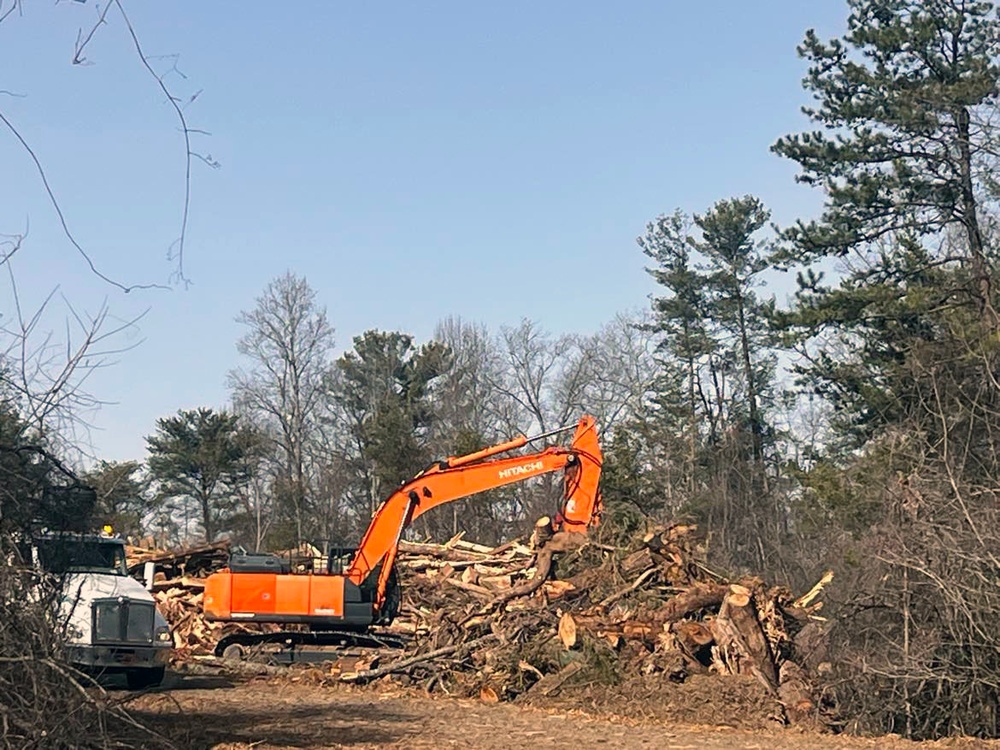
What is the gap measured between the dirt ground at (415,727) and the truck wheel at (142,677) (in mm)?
426

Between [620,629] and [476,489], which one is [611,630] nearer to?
[620,629]

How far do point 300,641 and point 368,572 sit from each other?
163cm

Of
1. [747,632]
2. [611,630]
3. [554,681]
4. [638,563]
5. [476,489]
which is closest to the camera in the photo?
[554,681]

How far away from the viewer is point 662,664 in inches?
664

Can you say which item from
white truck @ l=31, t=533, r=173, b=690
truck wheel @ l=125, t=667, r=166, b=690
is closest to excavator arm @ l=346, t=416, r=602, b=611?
truck wheel @ l=125, t=667, r=166, b=690

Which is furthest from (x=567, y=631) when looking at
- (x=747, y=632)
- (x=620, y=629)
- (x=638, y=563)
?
(x=638, y=563)

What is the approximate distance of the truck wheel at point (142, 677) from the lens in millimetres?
15703

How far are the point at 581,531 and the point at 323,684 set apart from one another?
16.5 feet

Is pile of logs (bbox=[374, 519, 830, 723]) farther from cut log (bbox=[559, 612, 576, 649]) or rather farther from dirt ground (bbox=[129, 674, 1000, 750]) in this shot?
dirt ground (bbox=[129, 674, 1000, 750])

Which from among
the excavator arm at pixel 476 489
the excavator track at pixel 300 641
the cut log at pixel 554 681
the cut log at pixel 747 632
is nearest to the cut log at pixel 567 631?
the cut log at pixel 554 681

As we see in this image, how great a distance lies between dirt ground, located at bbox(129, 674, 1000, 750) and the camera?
40.4 feet

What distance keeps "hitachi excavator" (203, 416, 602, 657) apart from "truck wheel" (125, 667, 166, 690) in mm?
4114

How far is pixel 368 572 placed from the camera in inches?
819

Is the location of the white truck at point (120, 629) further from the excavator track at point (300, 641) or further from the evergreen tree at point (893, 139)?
the evergreen tree at point (893, 139)
